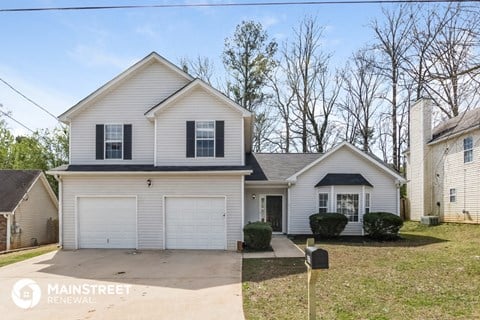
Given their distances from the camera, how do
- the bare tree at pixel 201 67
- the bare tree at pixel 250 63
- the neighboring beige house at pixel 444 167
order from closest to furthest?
the neighboring beige house at pixel 444 167
the bare tree at pixel 250 63
the bare tree at pixel 201 67

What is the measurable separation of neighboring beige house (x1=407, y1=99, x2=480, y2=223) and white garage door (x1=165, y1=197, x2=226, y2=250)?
1072cm

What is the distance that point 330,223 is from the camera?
54.6 ft

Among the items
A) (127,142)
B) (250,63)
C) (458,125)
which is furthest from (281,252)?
(250,63)

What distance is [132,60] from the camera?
52.1ft

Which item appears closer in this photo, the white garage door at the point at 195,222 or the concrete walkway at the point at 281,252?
the concrete walkway at the point at 281,252

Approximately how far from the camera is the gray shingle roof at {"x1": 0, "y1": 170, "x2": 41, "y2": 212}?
21281 millimetres

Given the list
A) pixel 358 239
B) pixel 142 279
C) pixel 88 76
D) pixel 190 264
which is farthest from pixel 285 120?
pixel 142 279

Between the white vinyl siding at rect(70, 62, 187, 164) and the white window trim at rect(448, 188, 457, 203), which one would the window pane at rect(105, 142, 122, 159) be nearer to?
the white vinyl siding at rect(70, 62, 187, 164)

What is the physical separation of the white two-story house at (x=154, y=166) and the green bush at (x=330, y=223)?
4.19 metres

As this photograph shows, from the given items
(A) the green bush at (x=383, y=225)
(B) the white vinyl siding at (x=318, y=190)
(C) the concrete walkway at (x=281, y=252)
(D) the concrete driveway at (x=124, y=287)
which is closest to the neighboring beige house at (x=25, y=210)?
(D) the concrete driveway at (x=124, y=287)

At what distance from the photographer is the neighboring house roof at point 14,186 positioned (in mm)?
21250

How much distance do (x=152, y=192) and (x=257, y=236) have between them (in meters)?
4.22

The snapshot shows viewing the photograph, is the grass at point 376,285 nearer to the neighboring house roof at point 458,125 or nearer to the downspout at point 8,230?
the neighboring house roof at point 458,125

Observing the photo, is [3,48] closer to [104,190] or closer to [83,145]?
[83,145]
